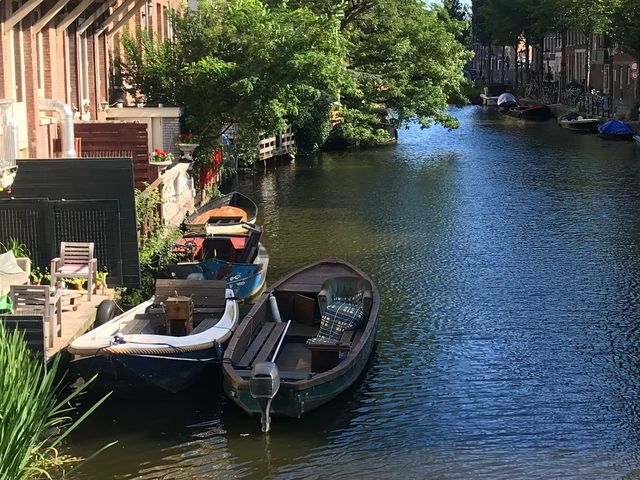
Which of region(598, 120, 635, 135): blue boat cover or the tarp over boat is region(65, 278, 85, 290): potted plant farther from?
the tarp over boat

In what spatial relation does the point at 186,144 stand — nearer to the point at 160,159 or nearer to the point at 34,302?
the point at 160,159

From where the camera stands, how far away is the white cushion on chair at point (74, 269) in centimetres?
1772

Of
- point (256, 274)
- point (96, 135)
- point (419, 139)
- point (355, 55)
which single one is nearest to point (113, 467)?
point (256, 274)

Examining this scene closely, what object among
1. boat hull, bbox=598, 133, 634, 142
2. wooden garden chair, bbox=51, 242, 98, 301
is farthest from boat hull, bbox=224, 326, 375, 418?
boat hull, bbox=598, 133, 634, 142

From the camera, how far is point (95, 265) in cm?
1784

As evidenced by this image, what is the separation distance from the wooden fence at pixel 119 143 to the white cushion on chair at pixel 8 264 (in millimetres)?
8280

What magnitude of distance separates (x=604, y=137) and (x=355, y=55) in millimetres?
16275

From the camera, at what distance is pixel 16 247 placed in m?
18.2

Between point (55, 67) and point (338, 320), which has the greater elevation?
point (55, 67)

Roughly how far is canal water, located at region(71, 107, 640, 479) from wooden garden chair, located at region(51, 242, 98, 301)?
282 centimetres

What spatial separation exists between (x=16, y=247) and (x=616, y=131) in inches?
1891

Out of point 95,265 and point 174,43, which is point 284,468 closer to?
point 95,265

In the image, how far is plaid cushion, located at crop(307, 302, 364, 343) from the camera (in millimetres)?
17734

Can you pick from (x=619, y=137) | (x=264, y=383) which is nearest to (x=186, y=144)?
(x=264, y=383)
